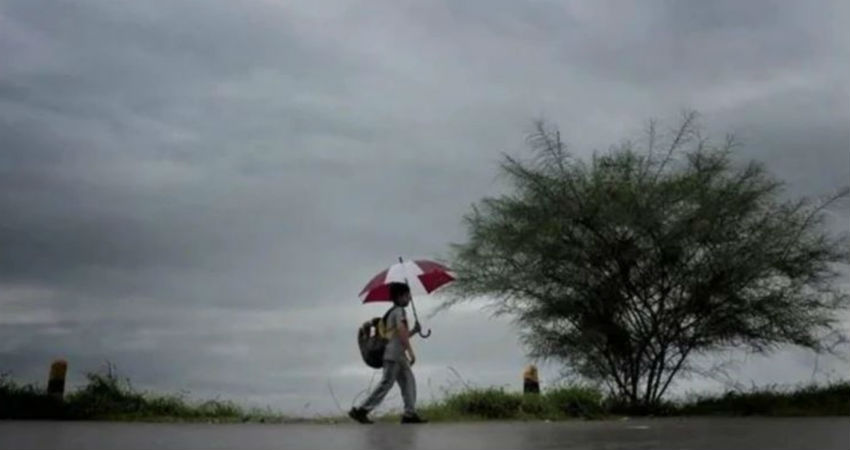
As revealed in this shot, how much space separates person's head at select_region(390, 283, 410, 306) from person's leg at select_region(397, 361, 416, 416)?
0.86 m

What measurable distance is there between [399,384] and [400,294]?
1.23 m

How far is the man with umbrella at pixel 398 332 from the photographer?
554 inches

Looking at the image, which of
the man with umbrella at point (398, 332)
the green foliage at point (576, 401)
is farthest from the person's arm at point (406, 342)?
the green foliage at point (576, 401)

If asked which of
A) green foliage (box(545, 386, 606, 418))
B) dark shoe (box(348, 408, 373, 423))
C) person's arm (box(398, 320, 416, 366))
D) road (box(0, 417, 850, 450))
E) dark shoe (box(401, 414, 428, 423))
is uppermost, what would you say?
person's arm (box(398, 320, 416, 366))

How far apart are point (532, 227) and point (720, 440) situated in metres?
9.80

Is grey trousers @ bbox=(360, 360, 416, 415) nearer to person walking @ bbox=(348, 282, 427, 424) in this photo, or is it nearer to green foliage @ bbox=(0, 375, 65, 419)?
person walking @ bbox=(348, 282, 427, 424)

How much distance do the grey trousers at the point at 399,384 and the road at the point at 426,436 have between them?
1.46 ft

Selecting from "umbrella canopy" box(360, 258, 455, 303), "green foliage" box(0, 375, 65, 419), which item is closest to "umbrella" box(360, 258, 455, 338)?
"umbrella canopy" box(360, 258, 455, 303)

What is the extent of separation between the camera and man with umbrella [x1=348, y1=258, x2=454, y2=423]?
1408cm

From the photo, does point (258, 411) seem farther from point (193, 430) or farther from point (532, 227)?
point (532, 227)

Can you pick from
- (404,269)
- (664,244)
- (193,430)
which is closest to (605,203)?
(664,244)

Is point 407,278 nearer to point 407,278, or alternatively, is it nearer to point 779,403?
point 407,278

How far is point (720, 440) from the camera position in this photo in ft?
33.3

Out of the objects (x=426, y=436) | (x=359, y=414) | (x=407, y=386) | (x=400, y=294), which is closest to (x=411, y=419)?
(x=407, y=386)
